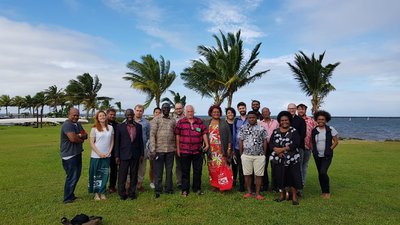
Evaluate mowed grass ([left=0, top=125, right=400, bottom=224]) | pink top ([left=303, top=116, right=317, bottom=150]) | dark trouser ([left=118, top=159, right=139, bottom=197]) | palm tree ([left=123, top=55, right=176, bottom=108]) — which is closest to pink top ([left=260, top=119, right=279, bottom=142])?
pink top ([left=303, top=116, right=317, bottom=150])

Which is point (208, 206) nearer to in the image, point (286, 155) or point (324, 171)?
point (286, 155)

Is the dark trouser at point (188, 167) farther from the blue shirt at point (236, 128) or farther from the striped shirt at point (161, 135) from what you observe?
the blue shirt at point (236, 128)

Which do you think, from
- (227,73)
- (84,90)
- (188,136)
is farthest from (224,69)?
(84,90)

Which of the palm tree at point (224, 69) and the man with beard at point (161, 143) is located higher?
the palm tree at point (224, 69)

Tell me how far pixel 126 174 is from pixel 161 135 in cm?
102

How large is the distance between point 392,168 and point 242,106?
608cm

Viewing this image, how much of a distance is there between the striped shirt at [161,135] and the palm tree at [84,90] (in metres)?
44.7

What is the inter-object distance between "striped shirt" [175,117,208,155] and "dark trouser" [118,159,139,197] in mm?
985

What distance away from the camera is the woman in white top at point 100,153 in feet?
20.2

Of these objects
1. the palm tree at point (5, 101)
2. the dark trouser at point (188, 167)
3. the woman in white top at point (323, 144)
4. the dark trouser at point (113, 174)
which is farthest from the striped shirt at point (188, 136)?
the palm tree at point (5, 101)

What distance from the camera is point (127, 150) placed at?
6227mm

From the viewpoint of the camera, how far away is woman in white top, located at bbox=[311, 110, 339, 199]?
6391 mm

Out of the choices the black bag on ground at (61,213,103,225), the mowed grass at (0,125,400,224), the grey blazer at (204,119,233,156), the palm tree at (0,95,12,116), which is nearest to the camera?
the black bag on ground at (61,213,103,225)

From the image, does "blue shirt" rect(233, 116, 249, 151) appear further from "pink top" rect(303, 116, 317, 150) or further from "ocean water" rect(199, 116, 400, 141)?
"ocean water" rect(199, 116, 400, 141)
